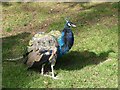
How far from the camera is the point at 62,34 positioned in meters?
7.47

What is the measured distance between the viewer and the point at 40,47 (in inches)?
286

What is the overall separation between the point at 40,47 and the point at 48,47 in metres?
0.16

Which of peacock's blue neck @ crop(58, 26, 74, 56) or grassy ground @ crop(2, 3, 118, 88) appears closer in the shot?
grassy ground @ crop(2, 3, 118, 88)

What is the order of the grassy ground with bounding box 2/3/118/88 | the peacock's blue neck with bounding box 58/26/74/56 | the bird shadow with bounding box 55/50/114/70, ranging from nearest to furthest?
the grassy ground with bounding box 2/3/118/88 < the peacock's blue neck with bounding box 58/26/74/56 < the bird shadow with bounding box 55/50/114/70

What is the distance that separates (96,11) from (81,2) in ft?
3.67

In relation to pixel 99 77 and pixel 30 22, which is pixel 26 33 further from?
pixel 99 77

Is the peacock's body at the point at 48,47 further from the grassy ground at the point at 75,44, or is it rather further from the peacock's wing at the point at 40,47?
the grassy ground at the point at 75,44

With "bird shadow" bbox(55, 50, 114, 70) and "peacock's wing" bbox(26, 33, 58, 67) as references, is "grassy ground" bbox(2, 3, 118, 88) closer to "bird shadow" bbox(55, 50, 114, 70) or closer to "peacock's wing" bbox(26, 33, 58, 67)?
"bird shadow" bbox(55, 50, 114, 70)

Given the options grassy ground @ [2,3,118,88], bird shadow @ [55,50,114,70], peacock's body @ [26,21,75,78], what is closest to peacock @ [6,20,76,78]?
peacock's body @ [26,21,75,78]

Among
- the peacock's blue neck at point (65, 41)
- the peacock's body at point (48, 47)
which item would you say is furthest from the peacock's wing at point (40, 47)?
the peacock's blue neck at point (65, 41)

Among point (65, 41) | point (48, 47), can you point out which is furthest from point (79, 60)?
point (48, 47)

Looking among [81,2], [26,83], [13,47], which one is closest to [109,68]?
[26,83]

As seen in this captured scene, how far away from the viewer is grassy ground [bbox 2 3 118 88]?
7160mm

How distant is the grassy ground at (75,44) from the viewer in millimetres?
7160
